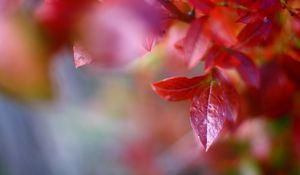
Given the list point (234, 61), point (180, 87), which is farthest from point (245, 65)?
point (180, 87)

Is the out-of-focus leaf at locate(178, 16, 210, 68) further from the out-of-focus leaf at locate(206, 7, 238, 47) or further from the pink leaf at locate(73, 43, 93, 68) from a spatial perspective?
the pink leaf at locate(73, 43, 93, 68)

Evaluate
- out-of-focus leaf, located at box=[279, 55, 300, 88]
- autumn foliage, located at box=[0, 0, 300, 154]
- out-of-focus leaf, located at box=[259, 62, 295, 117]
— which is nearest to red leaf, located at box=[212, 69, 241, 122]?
autumn foliage, located at box=[0, 0, 300, 154]

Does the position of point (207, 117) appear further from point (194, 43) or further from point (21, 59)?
point (21, 59)

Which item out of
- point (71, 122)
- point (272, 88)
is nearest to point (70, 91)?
point (71, 122)

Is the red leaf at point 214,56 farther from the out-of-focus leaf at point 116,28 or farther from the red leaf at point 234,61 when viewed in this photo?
the out-of-focus leaf at point 116,28

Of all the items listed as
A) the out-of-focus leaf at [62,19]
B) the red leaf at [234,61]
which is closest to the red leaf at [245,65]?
the red leaf at [234,61]
